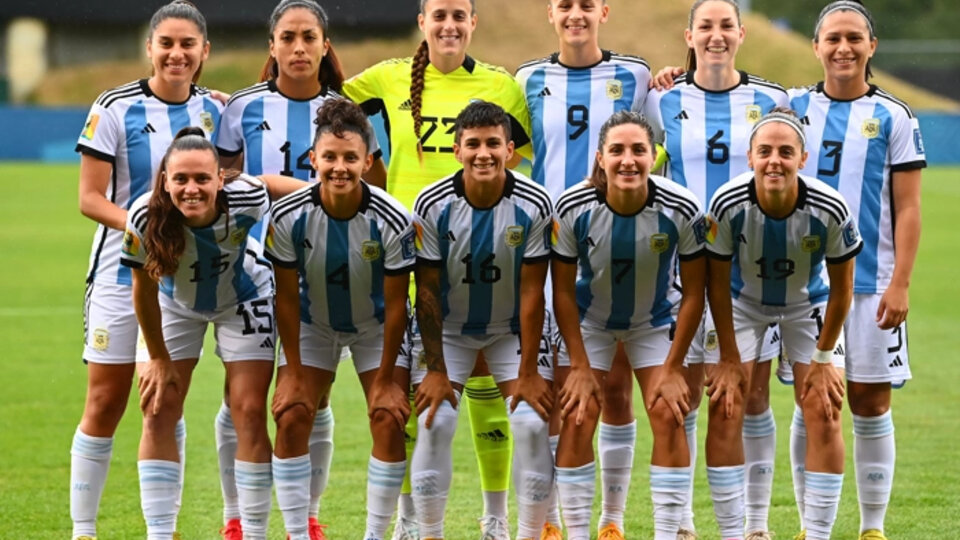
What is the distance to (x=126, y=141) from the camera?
514cm

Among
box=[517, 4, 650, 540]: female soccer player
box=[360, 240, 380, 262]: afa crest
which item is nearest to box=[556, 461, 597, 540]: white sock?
→ box=[517, 4, 650, 540]: female soccer player

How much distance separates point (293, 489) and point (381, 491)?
1.03 ft

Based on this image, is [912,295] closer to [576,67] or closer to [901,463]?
[901,463]

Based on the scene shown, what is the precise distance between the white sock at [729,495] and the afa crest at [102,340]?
226cm

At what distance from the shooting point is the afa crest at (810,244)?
192 inches

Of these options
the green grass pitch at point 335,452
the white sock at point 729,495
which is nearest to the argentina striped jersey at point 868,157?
the white sock at point 729,495

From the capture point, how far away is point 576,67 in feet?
18.2

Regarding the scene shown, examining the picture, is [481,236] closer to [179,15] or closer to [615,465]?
[615,465]

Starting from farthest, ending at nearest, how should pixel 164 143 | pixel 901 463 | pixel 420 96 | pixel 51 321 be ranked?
pixel 51 321
pixel 901 463
pixel 420 96
pixel 164 143

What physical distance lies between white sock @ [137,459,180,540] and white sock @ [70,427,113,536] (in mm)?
272

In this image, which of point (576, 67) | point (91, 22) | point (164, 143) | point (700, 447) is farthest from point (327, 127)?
point (91, 22)

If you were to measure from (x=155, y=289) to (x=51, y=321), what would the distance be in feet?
24.0

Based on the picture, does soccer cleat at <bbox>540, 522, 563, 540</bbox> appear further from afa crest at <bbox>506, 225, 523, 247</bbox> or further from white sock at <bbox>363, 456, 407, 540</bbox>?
afa crest at <bbox>506, 225, 523, 247</bbox>

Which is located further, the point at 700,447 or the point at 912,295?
the point at 912,295
